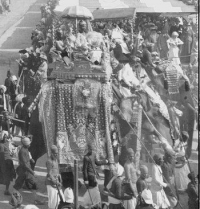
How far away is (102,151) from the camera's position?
2061 centimetres

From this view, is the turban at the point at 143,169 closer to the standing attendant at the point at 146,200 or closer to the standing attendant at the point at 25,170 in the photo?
the standing attendant at the point at 146,200

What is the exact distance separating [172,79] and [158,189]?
3.75 meters

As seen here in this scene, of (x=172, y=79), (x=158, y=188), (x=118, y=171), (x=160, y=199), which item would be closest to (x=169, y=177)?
(x=158, y=188)

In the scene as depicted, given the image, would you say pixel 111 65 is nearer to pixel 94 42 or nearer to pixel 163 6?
pixel 94 42

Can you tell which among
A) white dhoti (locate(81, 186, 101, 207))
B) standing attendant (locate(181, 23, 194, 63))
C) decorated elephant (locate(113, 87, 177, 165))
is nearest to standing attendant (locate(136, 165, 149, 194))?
white dhoti (locate(81, 186, 101, 207))

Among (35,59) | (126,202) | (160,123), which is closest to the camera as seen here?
(126,202)

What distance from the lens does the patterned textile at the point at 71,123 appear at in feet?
67.3

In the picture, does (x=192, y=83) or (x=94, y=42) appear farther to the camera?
(x=192, y=83)

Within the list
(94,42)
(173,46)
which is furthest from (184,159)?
(173,46)

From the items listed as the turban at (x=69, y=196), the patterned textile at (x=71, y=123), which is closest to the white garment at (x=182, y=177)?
the patterned textile at (x=71, y=123)

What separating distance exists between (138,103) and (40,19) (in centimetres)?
915

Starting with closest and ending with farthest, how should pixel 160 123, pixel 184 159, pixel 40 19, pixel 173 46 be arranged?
pixel 184 159 < pixel 160 123 < pixel 173 46 < pixel 40 19

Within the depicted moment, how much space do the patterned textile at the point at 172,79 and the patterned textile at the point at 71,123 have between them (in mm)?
2236

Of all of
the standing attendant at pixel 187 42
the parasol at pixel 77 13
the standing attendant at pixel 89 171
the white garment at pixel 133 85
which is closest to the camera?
the standing attendant at pixel 89 171
